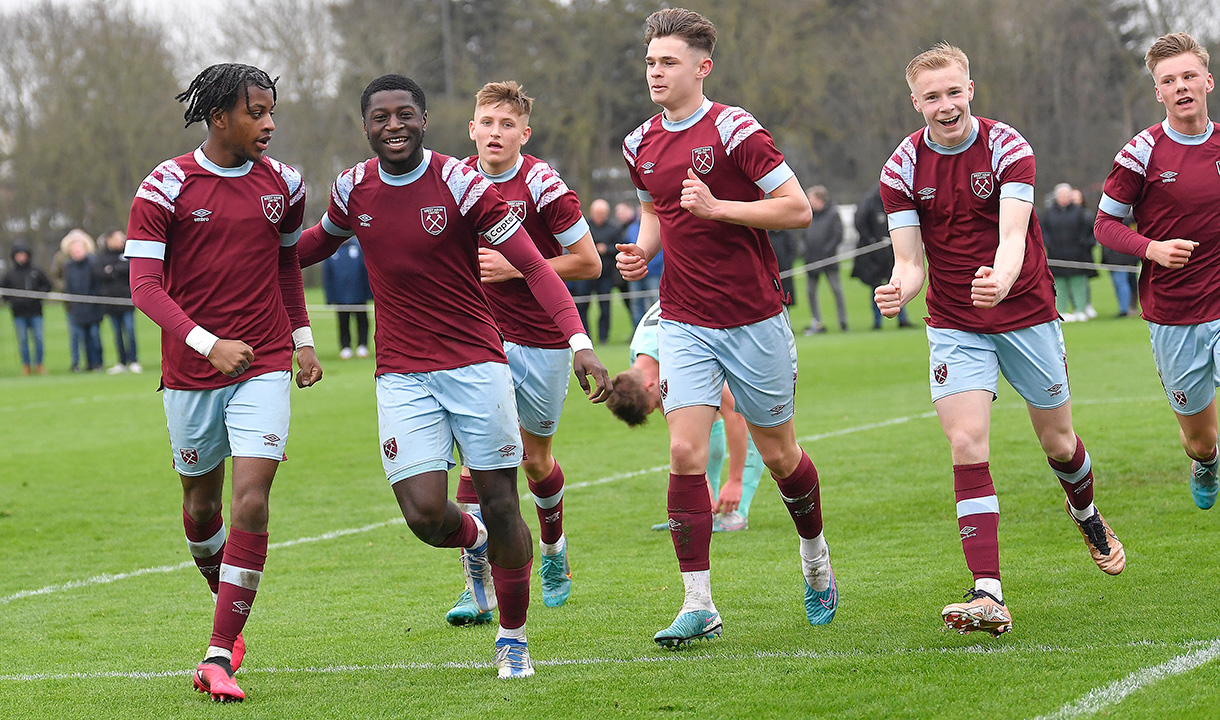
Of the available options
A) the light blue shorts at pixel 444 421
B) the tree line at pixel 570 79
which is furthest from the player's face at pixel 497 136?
the tree line at pixel 570 79

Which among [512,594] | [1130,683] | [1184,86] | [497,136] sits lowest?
[1130,683]

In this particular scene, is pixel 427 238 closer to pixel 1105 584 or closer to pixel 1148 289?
pixel 1105 584

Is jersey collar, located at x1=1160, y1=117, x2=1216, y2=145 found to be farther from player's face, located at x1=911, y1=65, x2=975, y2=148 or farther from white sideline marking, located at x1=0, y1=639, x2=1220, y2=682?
white sideline marking, located at x1=0, y1=639, x2=1220, y2=682

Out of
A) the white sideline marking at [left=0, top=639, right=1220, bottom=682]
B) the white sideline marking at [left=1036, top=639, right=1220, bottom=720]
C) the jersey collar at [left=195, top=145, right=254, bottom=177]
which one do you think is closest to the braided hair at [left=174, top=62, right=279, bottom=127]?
the jersey collar at [left=195, top=145, right=254, bottom=177]

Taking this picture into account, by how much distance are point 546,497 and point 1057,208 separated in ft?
60.8

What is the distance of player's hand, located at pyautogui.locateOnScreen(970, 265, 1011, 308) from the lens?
5.46 metres

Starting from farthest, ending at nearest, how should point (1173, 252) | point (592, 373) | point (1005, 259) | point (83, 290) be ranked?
point (83, 290)
point (1173, 252)
point (1005, 259)
point (592, 373)

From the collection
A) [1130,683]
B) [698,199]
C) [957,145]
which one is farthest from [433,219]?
[1130,683]

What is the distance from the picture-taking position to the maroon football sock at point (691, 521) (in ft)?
18.9

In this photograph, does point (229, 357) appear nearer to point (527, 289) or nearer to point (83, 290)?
point (527, 289)

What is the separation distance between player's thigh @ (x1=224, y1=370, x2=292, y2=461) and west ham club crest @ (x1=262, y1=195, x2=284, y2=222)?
0.62m

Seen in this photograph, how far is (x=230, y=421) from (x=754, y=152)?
237cm

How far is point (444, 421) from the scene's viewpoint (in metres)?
5.45

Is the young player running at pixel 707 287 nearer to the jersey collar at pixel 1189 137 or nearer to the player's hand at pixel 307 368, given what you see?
the player's hand at pixel 307 368
